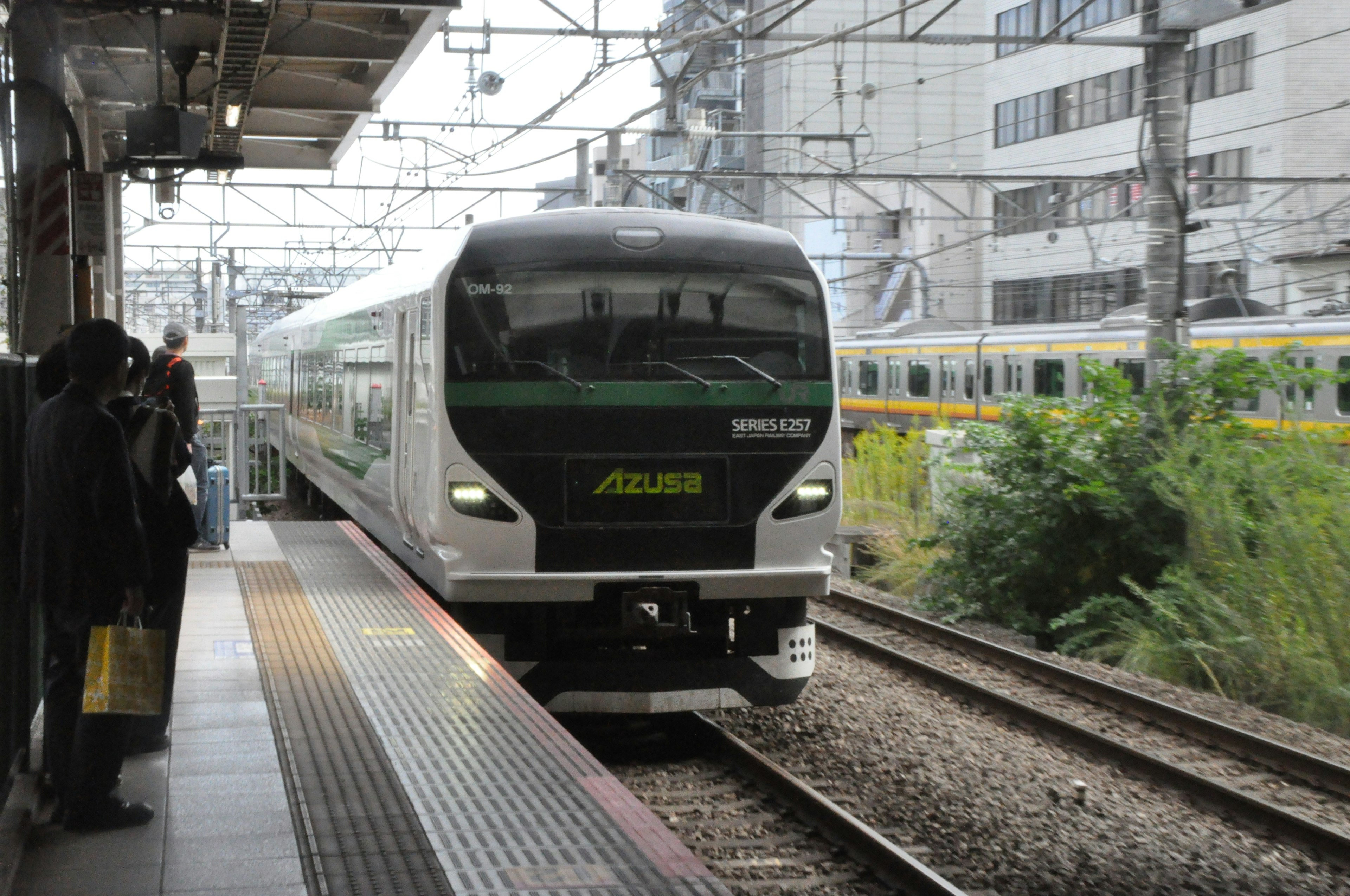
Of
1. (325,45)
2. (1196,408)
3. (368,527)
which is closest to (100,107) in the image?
(325,45)

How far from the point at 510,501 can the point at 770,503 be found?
1.39m

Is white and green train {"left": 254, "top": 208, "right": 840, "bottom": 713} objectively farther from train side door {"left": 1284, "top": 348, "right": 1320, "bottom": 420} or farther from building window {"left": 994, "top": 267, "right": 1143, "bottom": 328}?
building window {"left": 994, "top": 267, "right": 1143, "bottom": 328}

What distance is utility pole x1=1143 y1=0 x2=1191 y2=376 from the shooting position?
1172 cm

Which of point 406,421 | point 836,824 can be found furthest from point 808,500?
point 406,421

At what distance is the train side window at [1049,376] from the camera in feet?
77.6

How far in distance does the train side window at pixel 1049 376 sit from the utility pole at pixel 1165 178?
461 inches

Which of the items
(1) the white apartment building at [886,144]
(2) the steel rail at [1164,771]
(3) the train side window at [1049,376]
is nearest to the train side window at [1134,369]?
(3) the train side window at [1049,376]

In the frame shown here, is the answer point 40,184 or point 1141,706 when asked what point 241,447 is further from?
point 1141,706

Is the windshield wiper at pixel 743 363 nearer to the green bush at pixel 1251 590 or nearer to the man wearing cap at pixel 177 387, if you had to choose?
the man wearing cap at pixel 177 387

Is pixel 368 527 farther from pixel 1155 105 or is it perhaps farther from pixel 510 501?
pixel 1155 105

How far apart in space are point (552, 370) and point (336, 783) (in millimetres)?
2851

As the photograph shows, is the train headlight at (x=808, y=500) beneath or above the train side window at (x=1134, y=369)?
beneath

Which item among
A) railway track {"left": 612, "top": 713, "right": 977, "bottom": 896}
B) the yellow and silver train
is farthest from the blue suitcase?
the yellow and silver train

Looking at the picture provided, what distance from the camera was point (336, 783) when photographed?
516 cm
